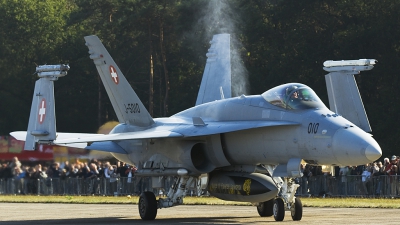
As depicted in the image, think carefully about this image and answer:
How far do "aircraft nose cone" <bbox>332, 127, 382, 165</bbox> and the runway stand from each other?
1.44 metres

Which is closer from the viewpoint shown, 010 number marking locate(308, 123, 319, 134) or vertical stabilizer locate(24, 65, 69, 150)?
010 number marking locate(308, 123, 319, 134)

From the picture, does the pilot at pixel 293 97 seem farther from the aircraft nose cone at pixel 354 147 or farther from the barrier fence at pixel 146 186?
the barrier fence at pixel 146 186

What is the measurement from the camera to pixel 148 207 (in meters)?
18.6

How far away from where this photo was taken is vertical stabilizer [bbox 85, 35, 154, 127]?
20.0 meters

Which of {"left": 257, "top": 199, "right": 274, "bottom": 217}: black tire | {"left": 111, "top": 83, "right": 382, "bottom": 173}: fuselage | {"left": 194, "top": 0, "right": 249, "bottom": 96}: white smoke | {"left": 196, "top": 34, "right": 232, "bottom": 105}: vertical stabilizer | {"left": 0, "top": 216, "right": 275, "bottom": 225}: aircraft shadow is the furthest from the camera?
{"left": 194, "top": 0, "right": 249, "bottom": 96}: white smoke

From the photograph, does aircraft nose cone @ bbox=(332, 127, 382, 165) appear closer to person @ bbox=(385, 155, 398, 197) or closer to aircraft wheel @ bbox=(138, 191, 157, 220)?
aircraft wheel @ bbox=(138, 191, 157, 220)

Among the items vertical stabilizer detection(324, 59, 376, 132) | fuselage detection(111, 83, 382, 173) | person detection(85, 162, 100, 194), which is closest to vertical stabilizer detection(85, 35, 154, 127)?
fuselage detection(111, 83, 382, 173)

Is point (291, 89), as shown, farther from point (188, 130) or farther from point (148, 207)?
point (148, 207)

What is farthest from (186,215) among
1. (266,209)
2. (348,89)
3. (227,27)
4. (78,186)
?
(227,27)

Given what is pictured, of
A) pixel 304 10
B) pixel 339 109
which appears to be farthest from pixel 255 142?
pixel 304 10

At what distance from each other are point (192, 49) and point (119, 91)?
30.4 meters

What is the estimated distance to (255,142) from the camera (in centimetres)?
1741

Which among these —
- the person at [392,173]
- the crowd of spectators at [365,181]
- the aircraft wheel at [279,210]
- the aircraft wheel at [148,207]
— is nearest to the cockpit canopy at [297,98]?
the aircraft wheel at [279,210]

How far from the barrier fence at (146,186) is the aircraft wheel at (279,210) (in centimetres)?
229
